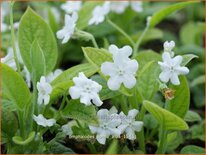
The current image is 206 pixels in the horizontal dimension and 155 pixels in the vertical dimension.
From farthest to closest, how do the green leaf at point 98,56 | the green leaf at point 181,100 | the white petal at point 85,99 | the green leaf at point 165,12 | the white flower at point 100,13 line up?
the white flower at point 100,13 → the green leaf at point 165,12 → the green leaf at point 181,100 → the green leaf at point 98,56 → the white petal at point 85,99

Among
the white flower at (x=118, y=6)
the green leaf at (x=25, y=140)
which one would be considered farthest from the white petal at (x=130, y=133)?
the white flower at (x=118, y=6)

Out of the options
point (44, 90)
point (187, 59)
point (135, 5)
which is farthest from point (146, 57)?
point (135, 5)

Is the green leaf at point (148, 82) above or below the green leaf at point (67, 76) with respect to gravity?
below

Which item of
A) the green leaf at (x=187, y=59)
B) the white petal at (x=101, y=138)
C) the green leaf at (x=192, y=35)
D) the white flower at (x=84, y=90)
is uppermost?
the green leaf at (x=187, y=59)

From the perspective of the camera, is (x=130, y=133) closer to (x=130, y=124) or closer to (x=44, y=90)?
(x=130, y=124)

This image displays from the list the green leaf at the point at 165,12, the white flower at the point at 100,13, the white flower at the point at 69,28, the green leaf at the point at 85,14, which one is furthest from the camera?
the green leaf at the point at 85,14

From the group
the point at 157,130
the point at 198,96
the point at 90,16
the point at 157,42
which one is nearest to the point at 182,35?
the point at 157,42

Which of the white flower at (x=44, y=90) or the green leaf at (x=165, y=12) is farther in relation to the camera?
the green leaf at (x=165, y=12)

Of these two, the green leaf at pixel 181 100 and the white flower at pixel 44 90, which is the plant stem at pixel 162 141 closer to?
the green leaf at pixel 181 100
